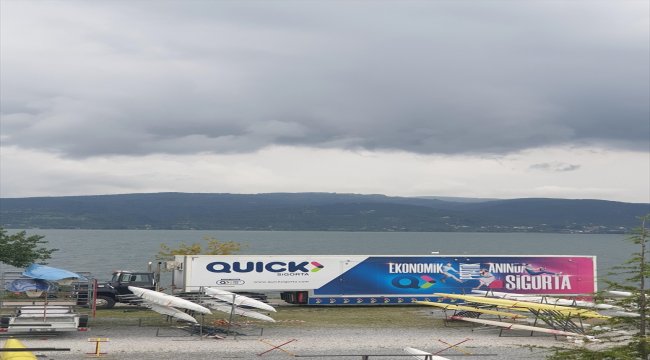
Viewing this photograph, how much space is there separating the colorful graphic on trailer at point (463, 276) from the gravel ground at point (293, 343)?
8.01m

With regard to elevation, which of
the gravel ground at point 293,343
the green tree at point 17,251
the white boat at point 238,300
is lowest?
the gravel ground at point 293,343

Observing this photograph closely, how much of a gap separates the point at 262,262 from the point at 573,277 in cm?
1654

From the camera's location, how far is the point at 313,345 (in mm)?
26797

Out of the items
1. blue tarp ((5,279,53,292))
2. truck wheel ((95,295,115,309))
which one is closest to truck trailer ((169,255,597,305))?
truck wheel ((95,295,115,309))

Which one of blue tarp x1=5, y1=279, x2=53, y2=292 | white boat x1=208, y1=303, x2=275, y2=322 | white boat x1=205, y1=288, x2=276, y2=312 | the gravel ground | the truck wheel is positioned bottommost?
the gravel ground

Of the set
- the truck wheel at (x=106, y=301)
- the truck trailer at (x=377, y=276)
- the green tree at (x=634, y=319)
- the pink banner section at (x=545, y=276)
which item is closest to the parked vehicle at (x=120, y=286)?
the truck wheel at (x=106, y=301)

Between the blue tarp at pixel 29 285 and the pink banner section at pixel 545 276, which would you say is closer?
the blue tarp at pixel 29 285

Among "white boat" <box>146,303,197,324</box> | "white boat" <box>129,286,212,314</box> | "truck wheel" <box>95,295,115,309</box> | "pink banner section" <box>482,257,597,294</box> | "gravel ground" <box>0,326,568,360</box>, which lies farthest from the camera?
"pink banner section" <box>482,257,597,294</box>

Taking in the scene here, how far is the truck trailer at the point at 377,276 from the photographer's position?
1499 inches

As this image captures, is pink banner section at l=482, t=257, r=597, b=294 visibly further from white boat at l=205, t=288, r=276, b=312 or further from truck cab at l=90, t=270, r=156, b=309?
truck cab at l=90, t=270, r=156, b=309

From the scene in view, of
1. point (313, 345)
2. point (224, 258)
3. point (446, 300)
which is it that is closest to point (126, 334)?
point (313, 345)

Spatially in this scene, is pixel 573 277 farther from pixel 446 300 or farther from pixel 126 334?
pixel 126 334

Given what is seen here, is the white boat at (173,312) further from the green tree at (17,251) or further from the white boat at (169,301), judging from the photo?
the green tree at (17,251)

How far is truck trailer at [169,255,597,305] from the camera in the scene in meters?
38.1
